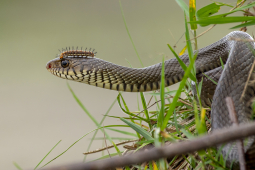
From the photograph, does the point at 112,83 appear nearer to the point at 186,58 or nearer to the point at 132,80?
the point at 132,80

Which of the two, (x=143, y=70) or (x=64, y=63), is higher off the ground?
(x=64, y=63)

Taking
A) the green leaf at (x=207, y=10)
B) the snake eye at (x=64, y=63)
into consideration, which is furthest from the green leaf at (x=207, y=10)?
the snake eye at (x=64, y=63)

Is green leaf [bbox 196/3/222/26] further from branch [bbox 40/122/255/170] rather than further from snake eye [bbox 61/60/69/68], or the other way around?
snake eye [bbox 61/60/69/68]

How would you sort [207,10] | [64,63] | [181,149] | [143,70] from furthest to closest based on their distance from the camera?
[64,63] → [143,70] → [207,10] → [181,149]

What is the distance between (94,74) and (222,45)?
111cm

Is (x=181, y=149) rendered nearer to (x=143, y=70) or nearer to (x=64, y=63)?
(x=143, y=70)

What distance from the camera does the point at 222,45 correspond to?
216 centimetres

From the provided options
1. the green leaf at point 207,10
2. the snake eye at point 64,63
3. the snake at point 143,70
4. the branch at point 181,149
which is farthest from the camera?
the snake eye at point 64,63

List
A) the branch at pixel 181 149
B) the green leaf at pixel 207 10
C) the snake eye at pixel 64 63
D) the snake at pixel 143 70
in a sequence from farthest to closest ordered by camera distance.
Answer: the snake eye at pixel 64 63 → the snake at pixel 143 70 → the green leaf at pixel 207 10 → the branch at pixel 181 149

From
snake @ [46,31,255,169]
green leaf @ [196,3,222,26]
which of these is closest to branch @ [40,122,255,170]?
green leaf @ [196,3,222,26]

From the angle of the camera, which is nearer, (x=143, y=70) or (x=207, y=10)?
(x=207, y=10)

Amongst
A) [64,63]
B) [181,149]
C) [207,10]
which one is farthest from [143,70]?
[181,149]

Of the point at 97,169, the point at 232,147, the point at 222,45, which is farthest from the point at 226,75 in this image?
the point at 97,169

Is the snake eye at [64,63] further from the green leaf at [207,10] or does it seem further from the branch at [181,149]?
the branch at [181,149]
